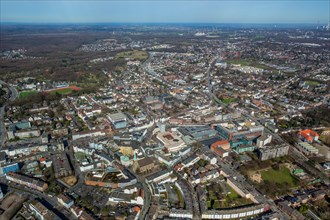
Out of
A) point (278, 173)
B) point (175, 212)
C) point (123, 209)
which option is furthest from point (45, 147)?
point (278, 173)

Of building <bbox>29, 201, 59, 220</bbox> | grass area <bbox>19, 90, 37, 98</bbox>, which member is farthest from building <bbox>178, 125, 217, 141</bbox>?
grass area <bbox>19, 90, 37, 98</bbox>

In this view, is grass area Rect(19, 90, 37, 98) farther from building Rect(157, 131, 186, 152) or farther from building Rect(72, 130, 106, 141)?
building Rect(157, 131, 186, 152)

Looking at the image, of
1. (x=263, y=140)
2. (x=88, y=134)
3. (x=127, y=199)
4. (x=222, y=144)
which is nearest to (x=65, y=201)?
(x=127, y=199)

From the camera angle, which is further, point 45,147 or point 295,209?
point 45,147

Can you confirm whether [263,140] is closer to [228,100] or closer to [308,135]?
[308,135]

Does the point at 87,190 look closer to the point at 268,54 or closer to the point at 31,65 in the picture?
the point at 31,65

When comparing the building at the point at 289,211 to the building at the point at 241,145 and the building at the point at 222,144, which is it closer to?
the building at the point at 241,145
